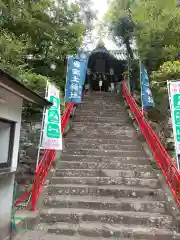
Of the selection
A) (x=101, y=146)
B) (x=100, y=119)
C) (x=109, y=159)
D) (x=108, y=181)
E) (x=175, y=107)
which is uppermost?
(x=100, y=119)

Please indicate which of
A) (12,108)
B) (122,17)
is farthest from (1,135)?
(122,17)

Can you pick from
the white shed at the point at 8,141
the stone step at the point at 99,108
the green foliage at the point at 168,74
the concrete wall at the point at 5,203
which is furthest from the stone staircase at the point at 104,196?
the stone step at the point at 99,108

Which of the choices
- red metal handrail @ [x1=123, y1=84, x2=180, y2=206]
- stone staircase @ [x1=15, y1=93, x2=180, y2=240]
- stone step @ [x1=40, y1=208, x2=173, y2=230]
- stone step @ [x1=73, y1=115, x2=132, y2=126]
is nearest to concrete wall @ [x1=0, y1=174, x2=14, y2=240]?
stone staircase @ [x1=15, y1=93, x2=180, y2=240]

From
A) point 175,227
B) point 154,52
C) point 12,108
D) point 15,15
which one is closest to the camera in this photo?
point 12,108

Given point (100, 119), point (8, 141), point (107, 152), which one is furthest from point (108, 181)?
point (100, 119)

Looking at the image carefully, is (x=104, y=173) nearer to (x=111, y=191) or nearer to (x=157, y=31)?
(x=111, y=191)

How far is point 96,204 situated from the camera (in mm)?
5727

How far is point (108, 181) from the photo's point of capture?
6.66 meters

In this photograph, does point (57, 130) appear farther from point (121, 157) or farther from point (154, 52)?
point (154, 52)

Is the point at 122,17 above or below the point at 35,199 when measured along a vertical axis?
above

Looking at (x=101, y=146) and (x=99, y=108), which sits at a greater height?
(x=99, y=108)

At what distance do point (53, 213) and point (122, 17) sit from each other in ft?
48.8

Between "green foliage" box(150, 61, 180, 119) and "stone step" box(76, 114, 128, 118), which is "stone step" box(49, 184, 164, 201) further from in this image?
"stone step" box(76, 114, 128, 118)

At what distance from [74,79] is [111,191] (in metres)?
6.65
